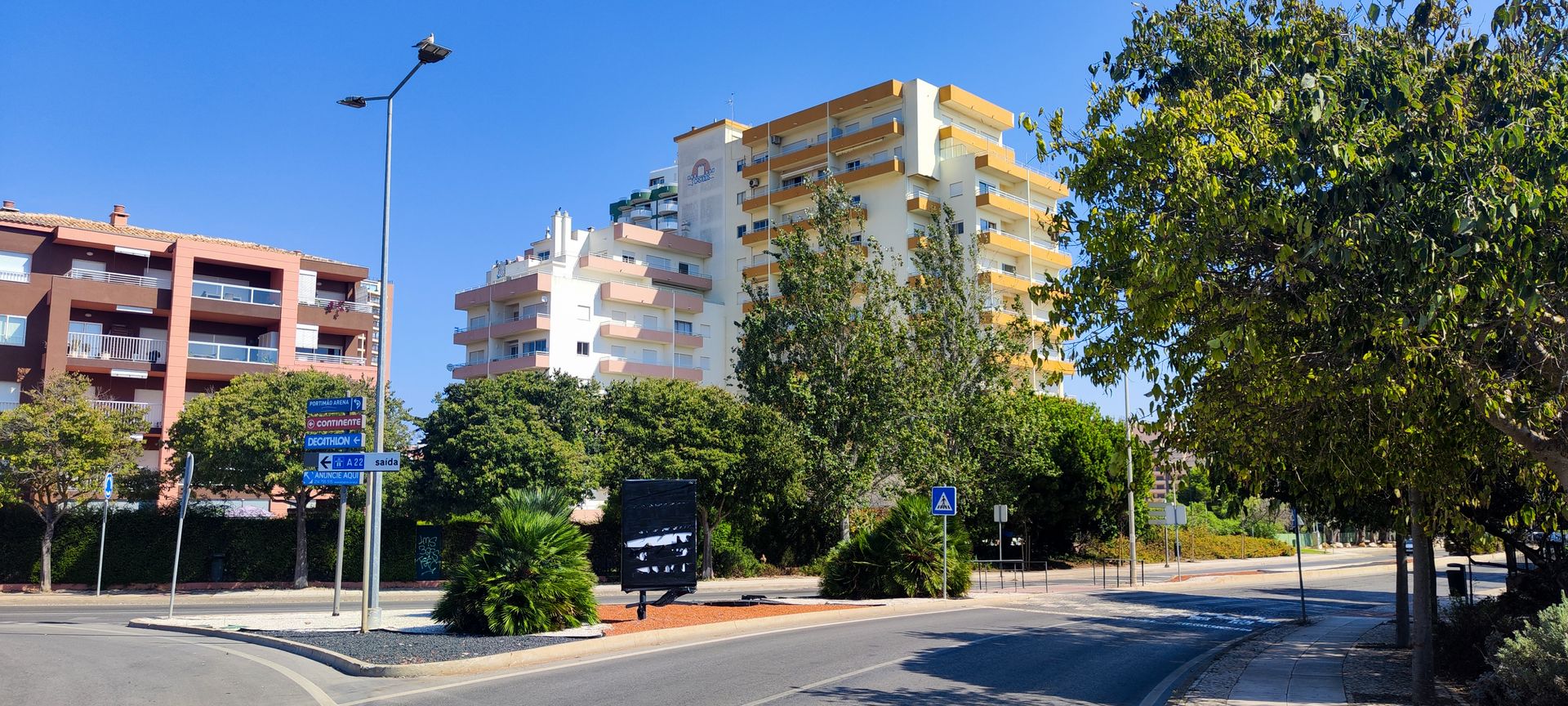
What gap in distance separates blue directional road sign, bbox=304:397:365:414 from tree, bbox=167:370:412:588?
54.1ft

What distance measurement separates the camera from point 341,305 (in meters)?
49.3

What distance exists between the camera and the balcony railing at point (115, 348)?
1663 inches

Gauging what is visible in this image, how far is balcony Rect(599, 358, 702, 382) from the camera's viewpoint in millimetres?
64062

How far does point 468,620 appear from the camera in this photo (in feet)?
53.2

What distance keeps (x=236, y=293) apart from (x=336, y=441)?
33.4 meters

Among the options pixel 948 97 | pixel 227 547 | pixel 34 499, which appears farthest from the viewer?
pixel 948 97

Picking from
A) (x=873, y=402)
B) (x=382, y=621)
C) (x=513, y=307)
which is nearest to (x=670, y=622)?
(x=382, y=621)

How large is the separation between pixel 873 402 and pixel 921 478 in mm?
3517

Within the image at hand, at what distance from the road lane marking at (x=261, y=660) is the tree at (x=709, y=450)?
57.0ft

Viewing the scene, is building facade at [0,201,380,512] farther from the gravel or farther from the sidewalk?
the sidewalk

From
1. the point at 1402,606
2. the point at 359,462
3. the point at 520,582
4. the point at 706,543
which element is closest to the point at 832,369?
the point at 706,543

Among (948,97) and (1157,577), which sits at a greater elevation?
(948,97)

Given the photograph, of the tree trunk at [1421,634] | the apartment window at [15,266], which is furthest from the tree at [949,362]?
the apartment window at [15,266]

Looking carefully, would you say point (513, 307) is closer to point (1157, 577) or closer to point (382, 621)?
point (1157, 577)
